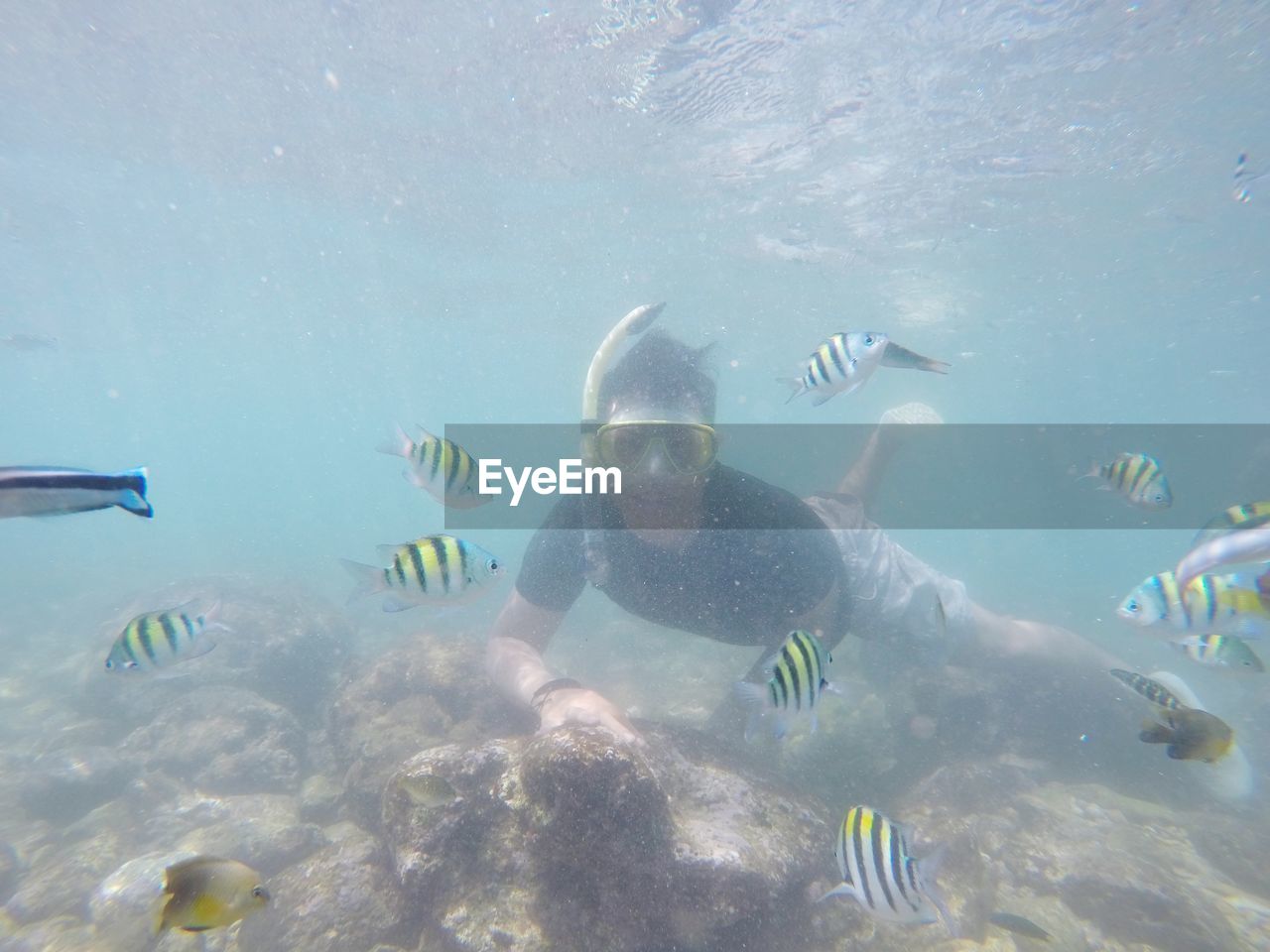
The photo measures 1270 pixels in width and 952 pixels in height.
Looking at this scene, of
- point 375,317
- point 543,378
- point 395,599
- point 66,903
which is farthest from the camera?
point 543,378

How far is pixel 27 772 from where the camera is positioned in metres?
7.85

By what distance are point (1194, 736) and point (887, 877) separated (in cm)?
159

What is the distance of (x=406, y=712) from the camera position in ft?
21.1

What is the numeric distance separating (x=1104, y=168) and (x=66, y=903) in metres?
24.4

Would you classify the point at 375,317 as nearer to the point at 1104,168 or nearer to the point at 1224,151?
the point at 1104,168

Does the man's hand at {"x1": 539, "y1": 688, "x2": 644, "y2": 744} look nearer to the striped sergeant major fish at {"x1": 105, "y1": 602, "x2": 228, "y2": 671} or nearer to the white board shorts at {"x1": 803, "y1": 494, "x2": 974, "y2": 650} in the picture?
the striped sergeant major fish at {"x1": 105, "y1": 602, "x2": 228, "y2": 671}

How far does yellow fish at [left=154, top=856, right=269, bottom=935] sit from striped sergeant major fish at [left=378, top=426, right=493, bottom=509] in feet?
5.64

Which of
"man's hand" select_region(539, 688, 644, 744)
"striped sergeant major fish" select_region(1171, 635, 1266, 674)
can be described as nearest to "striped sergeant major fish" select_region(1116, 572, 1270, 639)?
"striped sergeant major fish" select_region(1171, 635, 1266, 674)

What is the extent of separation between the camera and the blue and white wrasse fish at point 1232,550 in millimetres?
2709

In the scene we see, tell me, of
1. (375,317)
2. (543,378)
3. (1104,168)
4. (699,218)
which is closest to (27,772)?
(699,218)

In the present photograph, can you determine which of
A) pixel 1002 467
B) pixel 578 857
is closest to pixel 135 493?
pixel 578 857

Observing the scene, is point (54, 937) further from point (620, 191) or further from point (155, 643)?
point (620, 191)

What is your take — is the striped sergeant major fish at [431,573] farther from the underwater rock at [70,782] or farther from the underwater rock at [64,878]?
the underwater rock at [70,782]

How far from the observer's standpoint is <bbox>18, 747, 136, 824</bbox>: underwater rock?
24.5 feet
